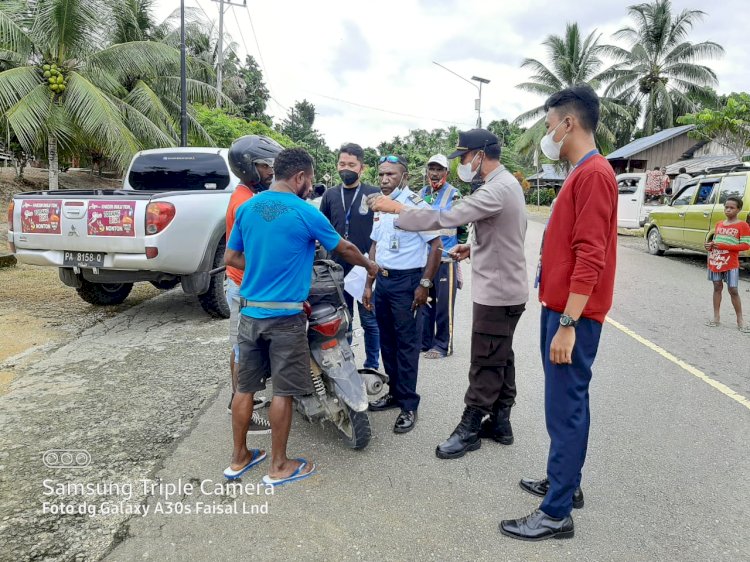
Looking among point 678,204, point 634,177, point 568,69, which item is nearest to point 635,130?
point 568,69

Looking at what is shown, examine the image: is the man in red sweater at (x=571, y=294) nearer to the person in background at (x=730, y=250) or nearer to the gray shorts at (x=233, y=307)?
the gray shorts at (x=233, y=307)

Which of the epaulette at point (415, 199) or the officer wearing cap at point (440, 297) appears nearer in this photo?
the epaulette at point (415, 199)

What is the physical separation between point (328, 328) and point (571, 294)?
141cm

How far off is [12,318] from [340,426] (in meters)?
4.67

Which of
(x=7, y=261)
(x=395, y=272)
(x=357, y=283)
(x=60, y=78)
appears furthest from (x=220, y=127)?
(x=395, y=272)

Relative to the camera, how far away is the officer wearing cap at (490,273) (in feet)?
9.87

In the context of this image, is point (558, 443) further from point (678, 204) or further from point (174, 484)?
point (678, 204)

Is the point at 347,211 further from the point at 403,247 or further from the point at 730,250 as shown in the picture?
the point at 730,250

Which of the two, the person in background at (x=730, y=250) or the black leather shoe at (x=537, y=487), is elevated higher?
the person in background at (x=730, y=250)

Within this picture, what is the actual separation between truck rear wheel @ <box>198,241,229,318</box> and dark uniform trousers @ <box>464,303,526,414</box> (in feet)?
11.8

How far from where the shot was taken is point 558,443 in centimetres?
250

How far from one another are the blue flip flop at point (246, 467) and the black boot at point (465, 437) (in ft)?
3.48

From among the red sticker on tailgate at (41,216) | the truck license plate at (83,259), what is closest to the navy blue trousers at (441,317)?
the truck license plate at (83,259)

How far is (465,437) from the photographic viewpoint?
→ 324 centimetres
